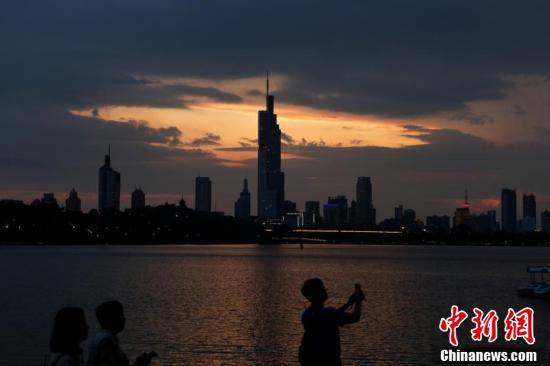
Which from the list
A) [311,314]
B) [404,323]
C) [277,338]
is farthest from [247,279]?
[311,314]

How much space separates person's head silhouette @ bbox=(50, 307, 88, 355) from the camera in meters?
11.1

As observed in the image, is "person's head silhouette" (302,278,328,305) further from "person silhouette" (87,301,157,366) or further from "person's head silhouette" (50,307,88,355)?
"person's head silhouette" (50,307,88,355)

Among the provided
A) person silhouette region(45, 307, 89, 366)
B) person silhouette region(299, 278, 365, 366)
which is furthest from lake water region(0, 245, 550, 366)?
person silhouette region(45, 307, 89, 366)

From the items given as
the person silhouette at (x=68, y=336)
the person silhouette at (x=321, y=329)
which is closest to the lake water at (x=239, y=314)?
the person silhouette at (x=321, y=329)

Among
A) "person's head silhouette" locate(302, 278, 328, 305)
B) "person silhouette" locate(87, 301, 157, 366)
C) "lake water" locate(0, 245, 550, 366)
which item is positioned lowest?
"lake water" locate(0, 245, 550, 366)

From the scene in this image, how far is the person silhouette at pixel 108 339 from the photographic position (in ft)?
38.8

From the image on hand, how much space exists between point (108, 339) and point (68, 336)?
0.91 m

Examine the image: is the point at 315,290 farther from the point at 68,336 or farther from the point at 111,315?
the point at 68,336

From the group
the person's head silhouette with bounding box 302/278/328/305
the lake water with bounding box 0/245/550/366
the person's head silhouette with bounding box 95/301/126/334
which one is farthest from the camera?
the lake water with bounding box 0/245/550/366

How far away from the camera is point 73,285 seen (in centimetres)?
11125

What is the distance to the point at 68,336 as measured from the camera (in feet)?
36.6

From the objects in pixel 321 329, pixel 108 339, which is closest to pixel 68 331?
pixel 108 339

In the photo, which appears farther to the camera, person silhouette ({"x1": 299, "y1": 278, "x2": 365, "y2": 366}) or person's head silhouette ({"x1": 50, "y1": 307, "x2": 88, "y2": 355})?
person silhouette ({"x1": 299, "y1": 278, "x2": 365, "y2": 366})

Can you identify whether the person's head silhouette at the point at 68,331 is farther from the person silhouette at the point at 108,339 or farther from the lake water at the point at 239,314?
the lake water at the point at 239,314
